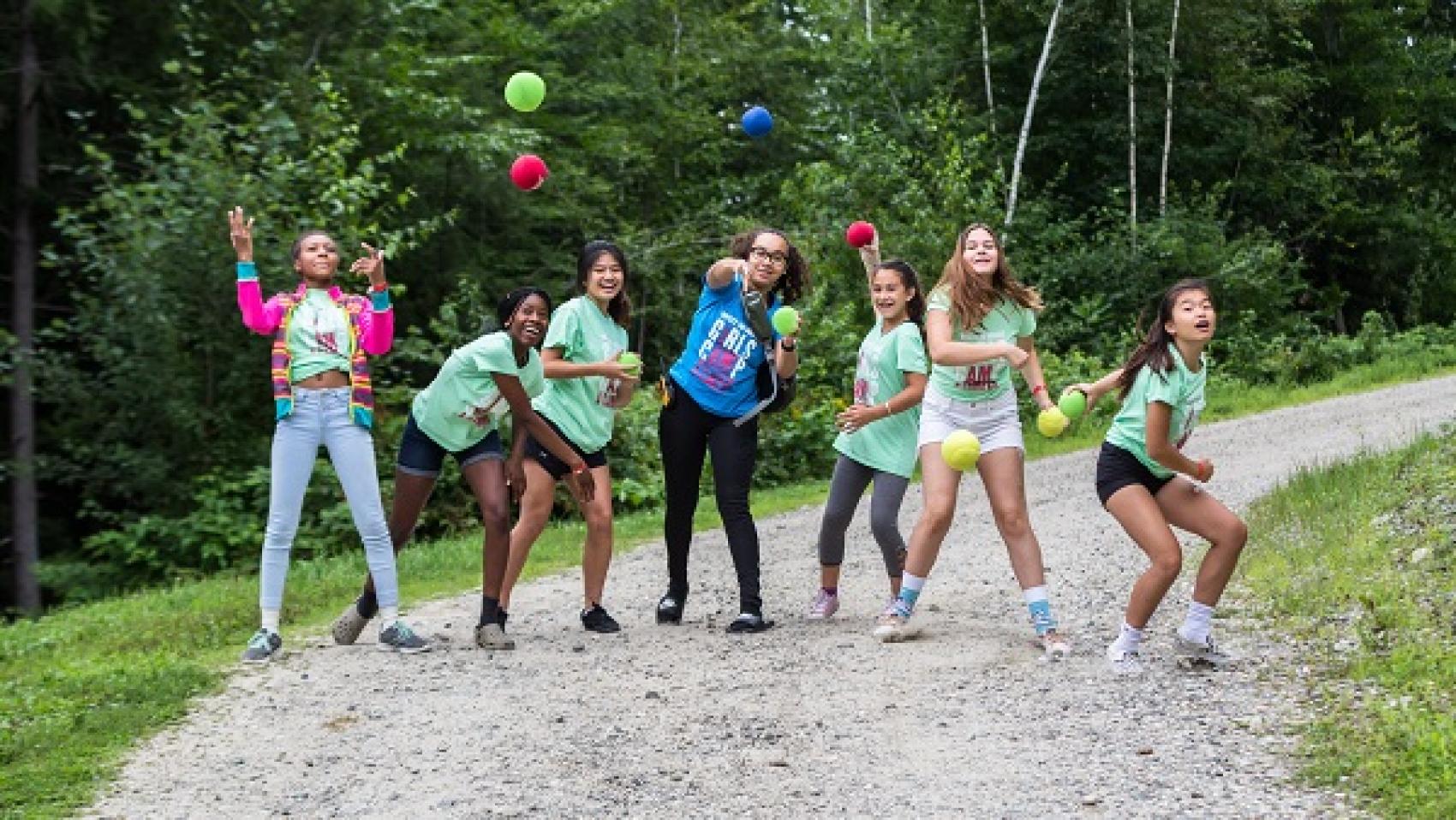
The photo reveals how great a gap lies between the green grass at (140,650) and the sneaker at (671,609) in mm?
2194

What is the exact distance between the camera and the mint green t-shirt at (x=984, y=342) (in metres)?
7.25

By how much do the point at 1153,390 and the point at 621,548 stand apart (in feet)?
22.0

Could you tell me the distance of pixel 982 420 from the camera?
7316 millimetres

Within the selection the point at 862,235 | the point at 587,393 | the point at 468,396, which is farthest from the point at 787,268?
the point at 468,396

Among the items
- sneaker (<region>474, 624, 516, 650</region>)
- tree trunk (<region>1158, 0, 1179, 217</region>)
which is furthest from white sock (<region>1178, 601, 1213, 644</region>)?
tree trunk (<region>1158, 0, 1179, 217</region>)

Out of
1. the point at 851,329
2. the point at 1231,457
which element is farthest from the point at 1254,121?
the point at 1231,457

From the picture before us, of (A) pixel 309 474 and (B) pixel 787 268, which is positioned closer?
(A) pixel 309 474

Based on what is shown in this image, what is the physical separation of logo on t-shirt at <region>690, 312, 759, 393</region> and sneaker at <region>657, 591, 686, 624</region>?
1.22m

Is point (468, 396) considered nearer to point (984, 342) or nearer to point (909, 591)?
point (909, 591)

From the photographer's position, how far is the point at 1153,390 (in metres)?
6.50

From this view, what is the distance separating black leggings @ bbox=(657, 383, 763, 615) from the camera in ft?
26.2

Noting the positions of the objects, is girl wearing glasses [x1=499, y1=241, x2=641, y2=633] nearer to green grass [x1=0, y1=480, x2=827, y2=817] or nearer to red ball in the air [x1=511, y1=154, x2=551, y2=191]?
red ball in the air [x1=511, y1=154, x2=551, y2=191]

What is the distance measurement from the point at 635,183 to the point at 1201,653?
75.7 feet

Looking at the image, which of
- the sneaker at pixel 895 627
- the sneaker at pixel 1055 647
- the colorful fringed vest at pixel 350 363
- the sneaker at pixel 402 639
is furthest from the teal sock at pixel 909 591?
the colorful fringed vest at pixel 350 363
